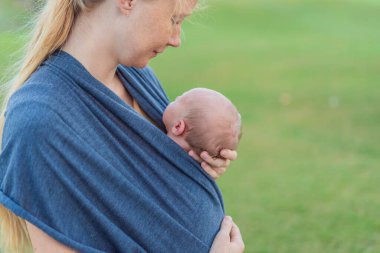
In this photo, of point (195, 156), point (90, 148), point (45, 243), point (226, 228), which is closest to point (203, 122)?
point (195, 156)

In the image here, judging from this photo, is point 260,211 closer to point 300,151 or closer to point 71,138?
point 300,151

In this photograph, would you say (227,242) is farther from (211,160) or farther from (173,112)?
(173,112)

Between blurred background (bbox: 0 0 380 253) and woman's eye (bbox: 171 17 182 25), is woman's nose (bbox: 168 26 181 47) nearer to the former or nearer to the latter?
woman's eye (bbox: 171 17 182 25)

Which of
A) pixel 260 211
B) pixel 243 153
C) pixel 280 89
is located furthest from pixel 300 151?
pixel 280 89

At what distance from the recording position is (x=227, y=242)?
248 centimetres

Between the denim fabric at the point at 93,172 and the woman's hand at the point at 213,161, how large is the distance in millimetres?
79

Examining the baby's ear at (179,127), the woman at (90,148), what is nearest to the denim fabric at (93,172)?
the woman at (90,148)

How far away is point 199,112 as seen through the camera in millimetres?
2703

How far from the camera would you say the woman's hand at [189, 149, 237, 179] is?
2574mm

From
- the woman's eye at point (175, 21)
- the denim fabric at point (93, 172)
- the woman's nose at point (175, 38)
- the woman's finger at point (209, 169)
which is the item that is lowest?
the denim fabric at point (93, 172)

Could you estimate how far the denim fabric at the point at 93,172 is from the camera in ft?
6.89

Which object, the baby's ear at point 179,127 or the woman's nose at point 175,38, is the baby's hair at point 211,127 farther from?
the woman's nose at point 175,38

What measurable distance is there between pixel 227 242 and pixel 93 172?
568mm

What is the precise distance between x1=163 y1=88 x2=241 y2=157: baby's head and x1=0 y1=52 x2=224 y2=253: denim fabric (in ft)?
0.57
